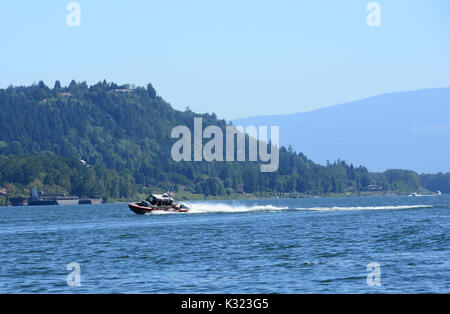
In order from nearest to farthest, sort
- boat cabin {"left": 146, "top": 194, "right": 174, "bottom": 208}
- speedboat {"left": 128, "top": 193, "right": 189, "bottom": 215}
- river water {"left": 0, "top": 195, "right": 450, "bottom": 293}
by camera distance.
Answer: river water {"left": 0, "top": 195, "right": 450, "bottom": 293}
speedboat {"left": 128, "top": 193, "right": 189, "bottom": 215}
boat cabin {"left": 146, "top": 194, "right": 174, "bottom": 208}

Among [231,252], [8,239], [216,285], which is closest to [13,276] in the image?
[216,285]

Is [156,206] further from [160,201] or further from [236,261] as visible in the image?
[236,261]

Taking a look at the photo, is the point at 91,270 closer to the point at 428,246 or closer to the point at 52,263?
the point at 52,263

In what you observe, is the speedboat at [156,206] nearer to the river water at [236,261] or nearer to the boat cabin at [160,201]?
the boat cabin at [160,201]

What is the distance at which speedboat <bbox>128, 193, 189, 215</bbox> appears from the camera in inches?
6471

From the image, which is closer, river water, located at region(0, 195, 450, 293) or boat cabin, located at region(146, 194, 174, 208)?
river water, located at region(0, 195, 450, 293)

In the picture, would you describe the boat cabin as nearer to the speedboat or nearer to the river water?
the speedboat

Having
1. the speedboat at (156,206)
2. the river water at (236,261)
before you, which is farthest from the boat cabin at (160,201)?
the river water at (236,261)

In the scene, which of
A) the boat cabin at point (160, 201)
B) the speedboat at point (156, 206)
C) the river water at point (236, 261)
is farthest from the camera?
the boat cabin at point (160, 201)

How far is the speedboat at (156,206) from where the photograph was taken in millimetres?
164375

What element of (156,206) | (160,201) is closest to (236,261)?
(156,206)

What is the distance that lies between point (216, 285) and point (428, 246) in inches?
1238

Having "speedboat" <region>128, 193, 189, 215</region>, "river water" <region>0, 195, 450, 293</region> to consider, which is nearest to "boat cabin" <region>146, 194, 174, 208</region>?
"speedboat" <region>128, 193, 189, 215</region>

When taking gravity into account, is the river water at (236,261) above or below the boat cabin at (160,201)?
below
